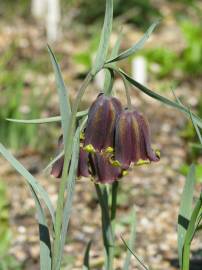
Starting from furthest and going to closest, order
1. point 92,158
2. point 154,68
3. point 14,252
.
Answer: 1. point 154,68
2. point 14,252
3. point 92,158

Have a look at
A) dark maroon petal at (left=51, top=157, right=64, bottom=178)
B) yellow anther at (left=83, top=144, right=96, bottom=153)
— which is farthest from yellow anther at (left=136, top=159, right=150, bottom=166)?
dark maroon petal at (left=51, top=157, right=64, bottom=178)

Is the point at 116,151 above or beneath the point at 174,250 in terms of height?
above

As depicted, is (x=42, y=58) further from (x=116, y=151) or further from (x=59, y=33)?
(x=116, y=151)

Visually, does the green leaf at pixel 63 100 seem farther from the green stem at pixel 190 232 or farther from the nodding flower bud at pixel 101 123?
the green stem at pixel 190 232

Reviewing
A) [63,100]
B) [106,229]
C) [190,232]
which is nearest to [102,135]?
[63,100]

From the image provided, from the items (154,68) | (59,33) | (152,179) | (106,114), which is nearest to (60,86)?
(106,114)

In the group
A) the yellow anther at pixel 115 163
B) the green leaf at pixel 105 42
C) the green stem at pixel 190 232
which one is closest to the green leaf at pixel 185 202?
the green stem at pixel 190 232

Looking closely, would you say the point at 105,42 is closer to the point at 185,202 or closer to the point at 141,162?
the point at 141,162
